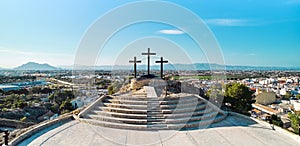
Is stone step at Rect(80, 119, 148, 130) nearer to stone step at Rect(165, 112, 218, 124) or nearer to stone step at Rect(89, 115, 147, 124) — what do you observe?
stone step at Rect(89, 115, 147, 124)

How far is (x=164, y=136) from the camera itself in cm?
804

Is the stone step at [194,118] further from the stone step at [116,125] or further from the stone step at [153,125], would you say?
the stone step at [116,125]

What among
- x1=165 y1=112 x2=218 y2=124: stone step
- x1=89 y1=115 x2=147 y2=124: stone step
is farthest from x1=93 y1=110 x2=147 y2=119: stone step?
x1=165 y1=112 x2=218 y2=124: stone step

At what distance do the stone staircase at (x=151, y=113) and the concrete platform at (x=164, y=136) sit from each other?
1.36 ft

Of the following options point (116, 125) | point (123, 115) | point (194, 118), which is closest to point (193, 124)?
point (194, 118)

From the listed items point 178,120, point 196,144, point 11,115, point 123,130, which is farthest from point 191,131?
point 11,115

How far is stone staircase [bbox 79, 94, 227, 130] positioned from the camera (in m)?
9.20

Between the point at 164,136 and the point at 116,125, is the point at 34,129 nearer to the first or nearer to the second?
the point at 116,125

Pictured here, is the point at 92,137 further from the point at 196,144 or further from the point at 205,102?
the point at 205,102

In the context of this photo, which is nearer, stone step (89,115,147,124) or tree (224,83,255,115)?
stone step (89,115,147,124)

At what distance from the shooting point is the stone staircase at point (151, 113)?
9195mm

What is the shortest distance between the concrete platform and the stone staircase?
42cm

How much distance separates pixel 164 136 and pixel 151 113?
197 centimetres

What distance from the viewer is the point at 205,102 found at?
459 inches
